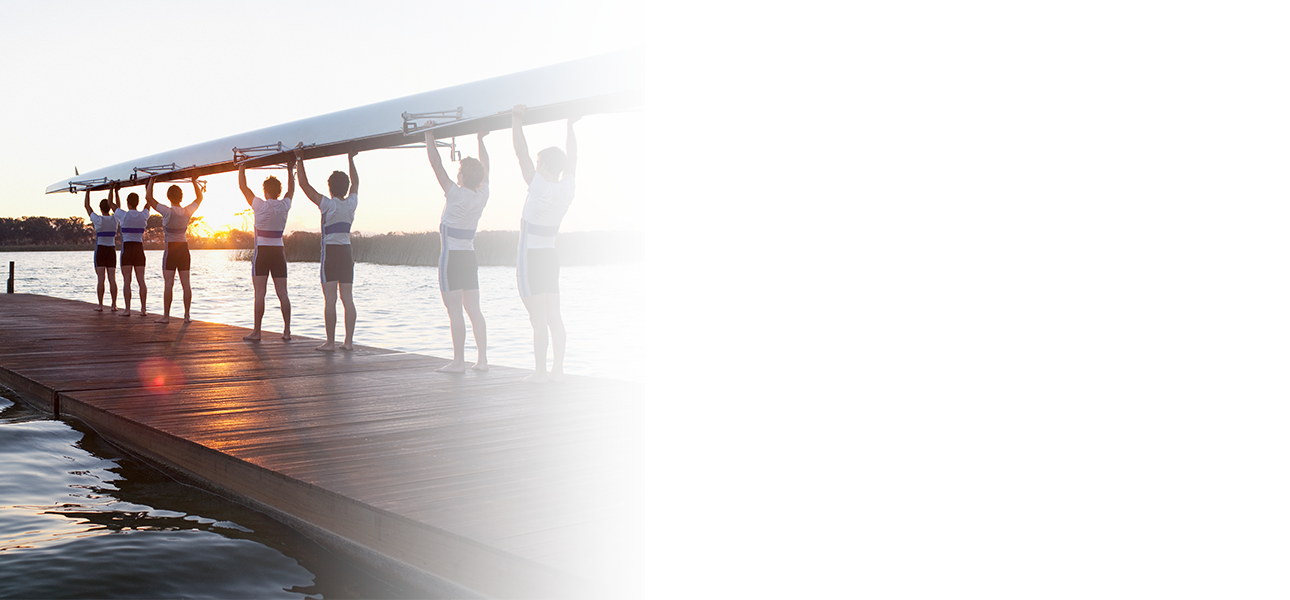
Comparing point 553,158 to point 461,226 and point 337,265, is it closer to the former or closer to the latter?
point 461,226

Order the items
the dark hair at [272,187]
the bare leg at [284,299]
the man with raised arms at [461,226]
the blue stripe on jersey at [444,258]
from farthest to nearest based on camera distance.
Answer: the bare leg at [284,299] → the dark hair at [272,187] → the blue stripe on jersey at [444,258] → the man with raised arms at [461,226]

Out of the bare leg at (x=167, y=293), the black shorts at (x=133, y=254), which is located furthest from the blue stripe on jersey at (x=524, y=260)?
the black shorts at (x=133, y=254)

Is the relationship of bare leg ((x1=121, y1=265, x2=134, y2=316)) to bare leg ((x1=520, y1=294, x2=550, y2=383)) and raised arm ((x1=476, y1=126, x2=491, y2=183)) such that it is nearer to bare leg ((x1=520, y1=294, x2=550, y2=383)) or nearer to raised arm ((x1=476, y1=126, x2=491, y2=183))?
raised arm ((x1=476, y1=126, x2=491, y2=183))

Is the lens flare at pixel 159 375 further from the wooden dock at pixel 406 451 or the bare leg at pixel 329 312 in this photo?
the bare leg at pixel 329 312

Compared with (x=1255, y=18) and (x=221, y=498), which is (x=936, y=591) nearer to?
(x=1255, y=18)

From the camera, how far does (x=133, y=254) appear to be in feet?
31.7

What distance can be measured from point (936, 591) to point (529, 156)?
3.98 metres

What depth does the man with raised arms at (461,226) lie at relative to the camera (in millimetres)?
5129

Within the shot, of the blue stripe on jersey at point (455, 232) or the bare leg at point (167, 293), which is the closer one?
the blue stripe on jersey at point (455, 232)

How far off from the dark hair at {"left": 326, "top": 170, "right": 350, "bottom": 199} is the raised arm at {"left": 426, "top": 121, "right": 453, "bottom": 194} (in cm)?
119

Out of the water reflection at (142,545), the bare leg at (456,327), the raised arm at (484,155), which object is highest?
the raised arm at (484,155)

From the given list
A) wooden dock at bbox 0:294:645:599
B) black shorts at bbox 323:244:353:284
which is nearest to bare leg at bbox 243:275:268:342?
wooden dock at bbox 0:294:645:599

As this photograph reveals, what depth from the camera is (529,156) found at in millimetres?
4730

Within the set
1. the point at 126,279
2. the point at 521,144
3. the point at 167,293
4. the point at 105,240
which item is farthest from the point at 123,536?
the point at 105,240
